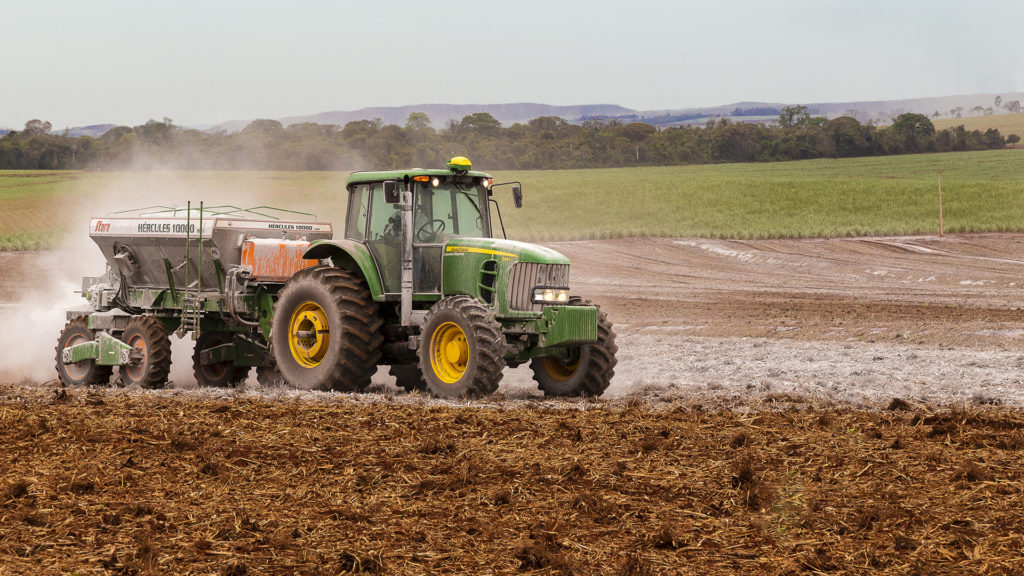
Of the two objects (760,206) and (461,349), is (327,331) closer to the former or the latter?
(461,349)

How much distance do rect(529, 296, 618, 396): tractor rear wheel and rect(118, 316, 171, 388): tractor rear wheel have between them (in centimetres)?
511

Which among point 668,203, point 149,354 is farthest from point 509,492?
point 668,203

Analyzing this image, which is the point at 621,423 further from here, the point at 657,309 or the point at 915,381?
the point at 657,309

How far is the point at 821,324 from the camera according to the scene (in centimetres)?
1973

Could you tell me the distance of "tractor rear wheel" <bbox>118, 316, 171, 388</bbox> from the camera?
13828 mm

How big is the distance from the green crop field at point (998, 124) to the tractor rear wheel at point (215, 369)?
306 feet

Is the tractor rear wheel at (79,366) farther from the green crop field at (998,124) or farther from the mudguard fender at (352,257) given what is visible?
the green crop field at (998,124)

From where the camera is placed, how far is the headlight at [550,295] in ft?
37.3

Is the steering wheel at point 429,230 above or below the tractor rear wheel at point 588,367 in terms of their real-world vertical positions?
above

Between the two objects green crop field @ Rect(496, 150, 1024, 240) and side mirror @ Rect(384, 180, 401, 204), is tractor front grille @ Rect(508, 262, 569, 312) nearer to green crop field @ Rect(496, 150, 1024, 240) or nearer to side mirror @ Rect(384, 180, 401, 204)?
side mirror @ Rect(384, 180, 401, 204)

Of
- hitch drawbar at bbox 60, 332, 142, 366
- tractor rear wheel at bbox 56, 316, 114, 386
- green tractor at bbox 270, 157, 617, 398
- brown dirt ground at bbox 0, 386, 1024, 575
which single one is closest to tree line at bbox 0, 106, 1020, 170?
green tractor at bbox 270, 157, 617, 398

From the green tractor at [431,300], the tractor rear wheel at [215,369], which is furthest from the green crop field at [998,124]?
the green tractor at [431,300]

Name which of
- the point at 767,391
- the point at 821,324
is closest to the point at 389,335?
the point at 767,391

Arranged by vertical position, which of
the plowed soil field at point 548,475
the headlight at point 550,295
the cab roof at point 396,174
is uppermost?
the cab roof at point 396,174
